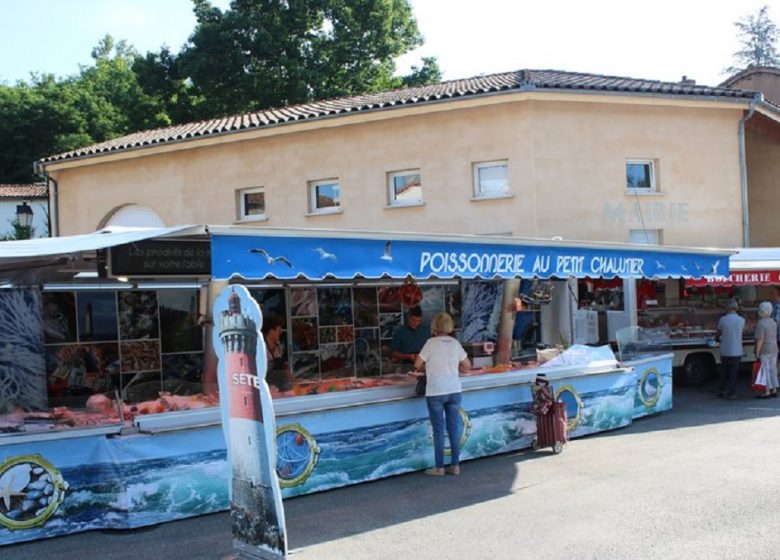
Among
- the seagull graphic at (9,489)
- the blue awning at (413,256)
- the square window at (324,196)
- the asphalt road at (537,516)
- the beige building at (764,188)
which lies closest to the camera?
the asphalt road at (537,516)

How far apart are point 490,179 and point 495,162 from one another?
0.36m

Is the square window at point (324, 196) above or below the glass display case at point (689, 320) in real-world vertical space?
above

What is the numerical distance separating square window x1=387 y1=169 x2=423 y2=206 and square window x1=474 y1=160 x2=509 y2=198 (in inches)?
48.2

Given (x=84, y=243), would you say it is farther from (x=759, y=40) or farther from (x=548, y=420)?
(x=759, y=40)

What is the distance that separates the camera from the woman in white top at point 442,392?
26.2 ft

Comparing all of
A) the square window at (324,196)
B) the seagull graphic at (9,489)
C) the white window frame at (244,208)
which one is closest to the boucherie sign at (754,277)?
the square window at (324,196)

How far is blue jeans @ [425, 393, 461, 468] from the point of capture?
26.2ft

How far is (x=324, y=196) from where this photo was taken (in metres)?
17.5

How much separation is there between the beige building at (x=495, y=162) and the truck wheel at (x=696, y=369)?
8.49ft

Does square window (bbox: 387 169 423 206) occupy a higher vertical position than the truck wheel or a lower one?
higher

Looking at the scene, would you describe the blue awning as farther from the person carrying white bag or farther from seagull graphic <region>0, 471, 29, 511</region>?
the person carrying white bag

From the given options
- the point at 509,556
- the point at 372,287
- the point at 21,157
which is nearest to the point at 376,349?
the point at 372,287

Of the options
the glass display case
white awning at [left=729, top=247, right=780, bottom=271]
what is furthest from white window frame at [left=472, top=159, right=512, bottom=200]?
white awning at [left=729, top=247, right=780, bottom=271]

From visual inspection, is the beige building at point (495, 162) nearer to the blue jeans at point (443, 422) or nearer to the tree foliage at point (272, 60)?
the blue jeans at point (443, 422)
